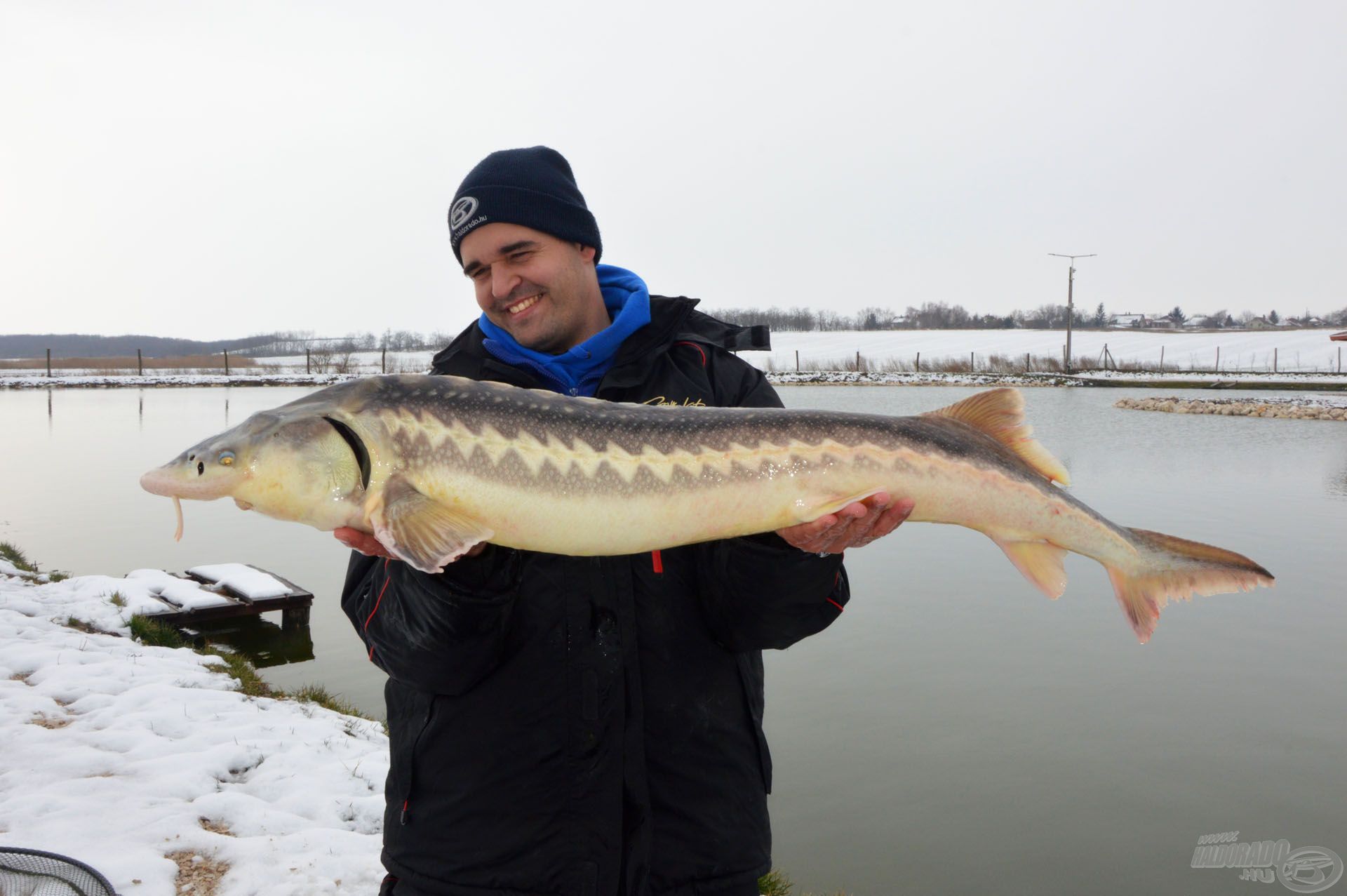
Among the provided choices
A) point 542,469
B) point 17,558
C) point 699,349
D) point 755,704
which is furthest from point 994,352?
point 542,469

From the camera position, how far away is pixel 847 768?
5.81 metres

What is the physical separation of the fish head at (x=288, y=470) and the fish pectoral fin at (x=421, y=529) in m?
0.12

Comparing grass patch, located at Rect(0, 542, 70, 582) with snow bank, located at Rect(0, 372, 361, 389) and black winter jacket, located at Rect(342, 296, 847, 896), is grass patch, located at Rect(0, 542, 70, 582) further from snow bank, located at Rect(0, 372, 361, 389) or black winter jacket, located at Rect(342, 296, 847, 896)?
snow bank, located at Rect(0, 372, 361, 389)

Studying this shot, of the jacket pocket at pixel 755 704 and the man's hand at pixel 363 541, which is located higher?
the man's hand at pixel 363 541

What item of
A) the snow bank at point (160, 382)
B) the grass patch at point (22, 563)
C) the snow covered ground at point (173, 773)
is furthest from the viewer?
the snow bank at point (160, 382)

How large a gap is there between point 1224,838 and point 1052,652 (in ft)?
8.35

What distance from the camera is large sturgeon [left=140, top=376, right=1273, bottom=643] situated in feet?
7.91

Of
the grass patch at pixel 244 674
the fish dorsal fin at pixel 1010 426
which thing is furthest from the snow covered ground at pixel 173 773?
the fish dorsal fin at pixel 1010 426

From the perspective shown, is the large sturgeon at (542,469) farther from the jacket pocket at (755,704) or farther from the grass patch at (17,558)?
the grass patch at (17,558)

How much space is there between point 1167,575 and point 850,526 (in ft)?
3.81

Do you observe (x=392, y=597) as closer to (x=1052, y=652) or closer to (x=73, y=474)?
(x=1052, y=652)

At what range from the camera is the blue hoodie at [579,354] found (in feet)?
9.29

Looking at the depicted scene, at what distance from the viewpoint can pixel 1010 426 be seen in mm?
2881

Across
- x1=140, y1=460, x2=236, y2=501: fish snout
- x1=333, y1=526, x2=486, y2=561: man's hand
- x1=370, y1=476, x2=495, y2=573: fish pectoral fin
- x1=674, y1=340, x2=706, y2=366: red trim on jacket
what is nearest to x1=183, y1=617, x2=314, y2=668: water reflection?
x1=140, y1=460, x2=236, y2=501: fish snout
